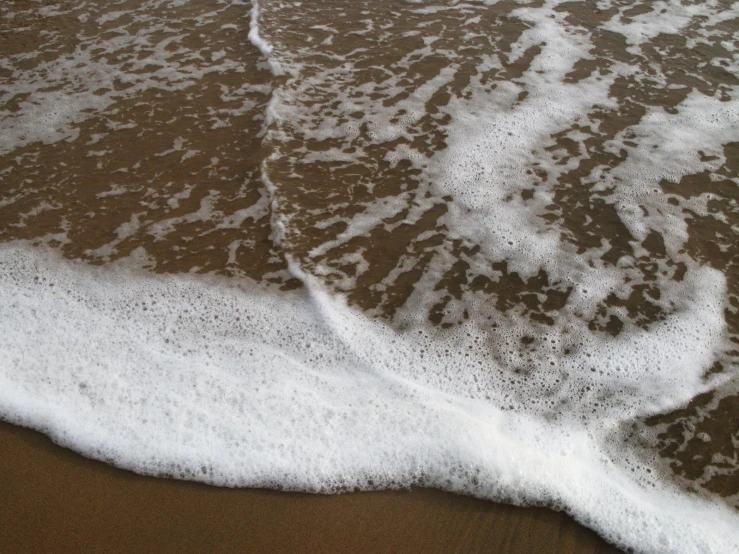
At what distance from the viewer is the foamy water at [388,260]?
2.50 m

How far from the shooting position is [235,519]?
2.26m

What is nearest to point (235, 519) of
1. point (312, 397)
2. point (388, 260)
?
point (312, 397)

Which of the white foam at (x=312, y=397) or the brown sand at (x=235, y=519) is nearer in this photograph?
the brown sand at (x=235, y=519)

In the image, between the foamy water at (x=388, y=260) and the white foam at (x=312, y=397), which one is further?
the foamy water at (x=388, y=260)

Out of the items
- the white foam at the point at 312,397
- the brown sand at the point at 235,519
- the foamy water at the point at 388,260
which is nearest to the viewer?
the brown sand at the point at 235,519

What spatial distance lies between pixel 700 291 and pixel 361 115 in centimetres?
264

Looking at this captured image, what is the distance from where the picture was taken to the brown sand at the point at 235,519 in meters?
2.19

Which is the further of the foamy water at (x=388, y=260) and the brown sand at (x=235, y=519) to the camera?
the foamy water at (x=388, y=260)

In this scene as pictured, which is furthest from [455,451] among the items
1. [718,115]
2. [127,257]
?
[718,115]

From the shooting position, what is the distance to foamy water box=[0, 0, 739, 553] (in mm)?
2498

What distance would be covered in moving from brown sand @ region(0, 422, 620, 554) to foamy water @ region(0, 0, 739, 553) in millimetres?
75

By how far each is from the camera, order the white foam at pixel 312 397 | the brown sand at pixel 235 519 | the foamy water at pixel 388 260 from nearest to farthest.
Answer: the brown sand at pixel 235 519 → the white foam at pixel 312 397 → the foamy water at pixel 388 260

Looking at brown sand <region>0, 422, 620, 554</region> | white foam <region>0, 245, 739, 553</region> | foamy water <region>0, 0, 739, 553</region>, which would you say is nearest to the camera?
brown sand <region>0, 422, 620, 554</region>

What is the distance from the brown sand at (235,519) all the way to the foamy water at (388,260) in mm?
75
